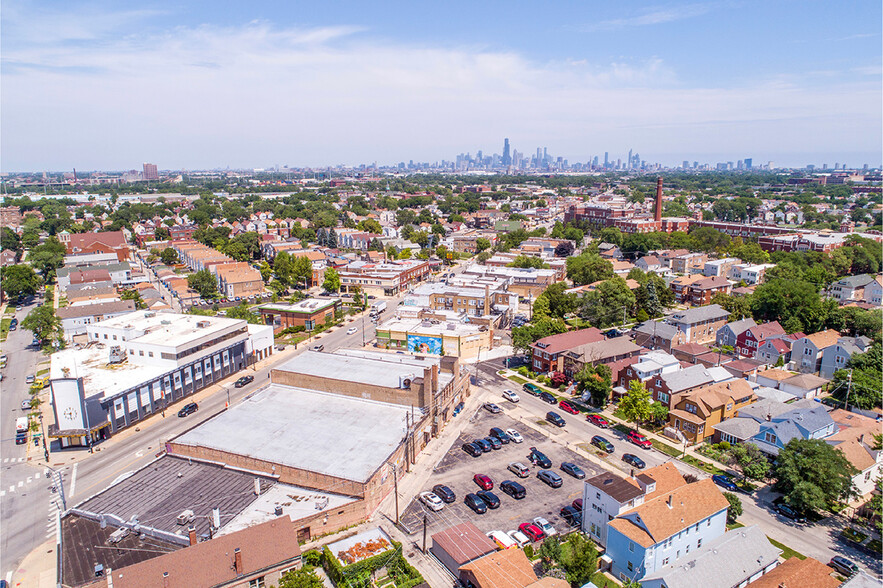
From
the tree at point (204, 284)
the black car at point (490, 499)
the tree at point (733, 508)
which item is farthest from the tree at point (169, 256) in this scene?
the tree at point (733, 508)

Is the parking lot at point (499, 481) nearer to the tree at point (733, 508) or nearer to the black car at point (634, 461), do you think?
the black car at point (634, 461)

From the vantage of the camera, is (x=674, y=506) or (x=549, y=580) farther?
(x=674, y=506)

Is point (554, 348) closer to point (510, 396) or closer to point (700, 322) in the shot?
point (510, 396)

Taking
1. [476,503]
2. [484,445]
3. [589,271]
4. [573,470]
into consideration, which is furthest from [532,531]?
[589,271]

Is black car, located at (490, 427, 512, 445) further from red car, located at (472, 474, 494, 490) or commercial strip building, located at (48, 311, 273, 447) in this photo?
commercial strip building, located at (48, 311, 273, 447)

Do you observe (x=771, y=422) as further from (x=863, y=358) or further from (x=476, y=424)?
(x=476, y=424)

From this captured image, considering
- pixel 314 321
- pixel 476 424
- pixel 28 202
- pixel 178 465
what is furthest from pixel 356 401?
pixel 28 202

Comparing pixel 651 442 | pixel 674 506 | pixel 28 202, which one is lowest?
pixel 651 442
